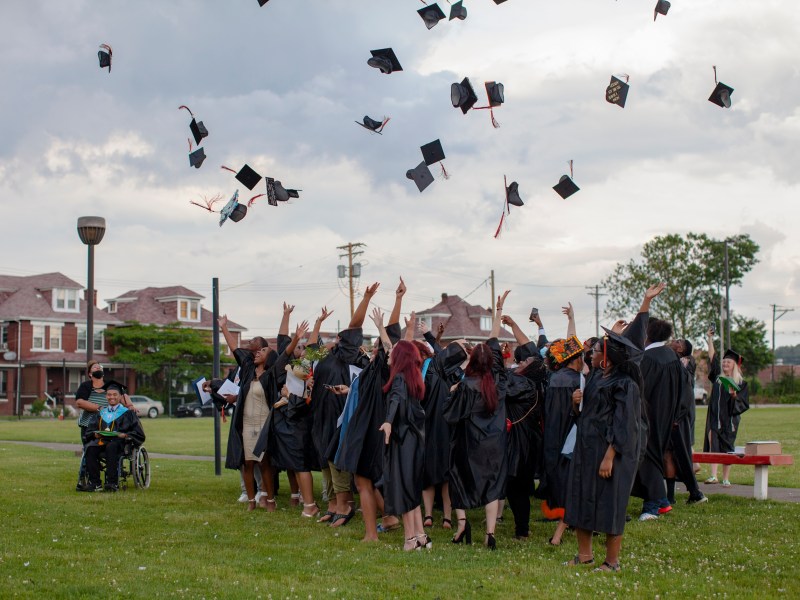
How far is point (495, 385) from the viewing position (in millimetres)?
8484

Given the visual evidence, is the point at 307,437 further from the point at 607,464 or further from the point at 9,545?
the point at 607,464

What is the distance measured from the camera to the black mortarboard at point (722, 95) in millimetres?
10578

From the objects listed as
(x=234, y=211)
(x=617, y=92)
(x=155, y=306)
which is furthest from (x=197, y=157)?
(x=155, y=306)

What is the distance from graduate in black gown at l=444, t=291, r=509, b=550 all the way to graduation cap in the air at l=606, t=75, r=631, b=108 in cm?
384

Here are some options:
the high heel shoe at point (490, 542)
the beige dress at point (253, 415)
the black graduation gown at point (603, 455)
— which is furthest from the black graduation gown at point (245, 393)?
the black graduation gown at point (603, 455)

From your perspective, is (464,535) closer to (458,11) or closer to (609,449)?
(609,449)

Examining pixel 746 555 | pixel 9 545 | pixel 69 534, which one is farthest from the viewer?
pixel 69 534

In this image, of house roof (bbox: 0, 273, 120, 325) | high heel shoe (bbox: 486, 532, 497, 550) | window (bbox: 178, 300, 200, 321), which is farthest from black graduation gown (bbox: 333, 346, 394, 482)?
window (bbox: 178, 300, 200, 321)

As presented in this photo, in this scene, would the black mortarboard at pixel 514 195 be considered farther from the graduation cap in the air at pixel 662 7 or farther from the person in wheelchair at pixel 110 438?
the person in wheelchair at pixel 110 438

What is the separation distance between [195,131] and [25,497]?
5127 millimetres

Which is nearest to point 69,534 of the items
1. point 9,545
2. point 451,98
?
point 9,545

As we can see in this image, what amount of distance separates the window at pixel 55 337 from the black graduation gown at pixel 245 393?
5290 cm

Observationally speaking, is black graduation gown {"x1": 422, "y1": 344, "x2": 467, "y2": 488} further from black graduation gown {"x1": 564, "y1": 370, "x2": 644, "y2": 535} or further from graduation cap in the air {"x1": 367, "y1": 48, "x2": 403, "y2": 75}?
graduation cap in the air {"x1": 367, "y1": 48, "x2": 403, "y2": 75}

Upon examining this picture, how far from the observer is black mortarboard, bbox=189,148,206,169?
10.9 metres
